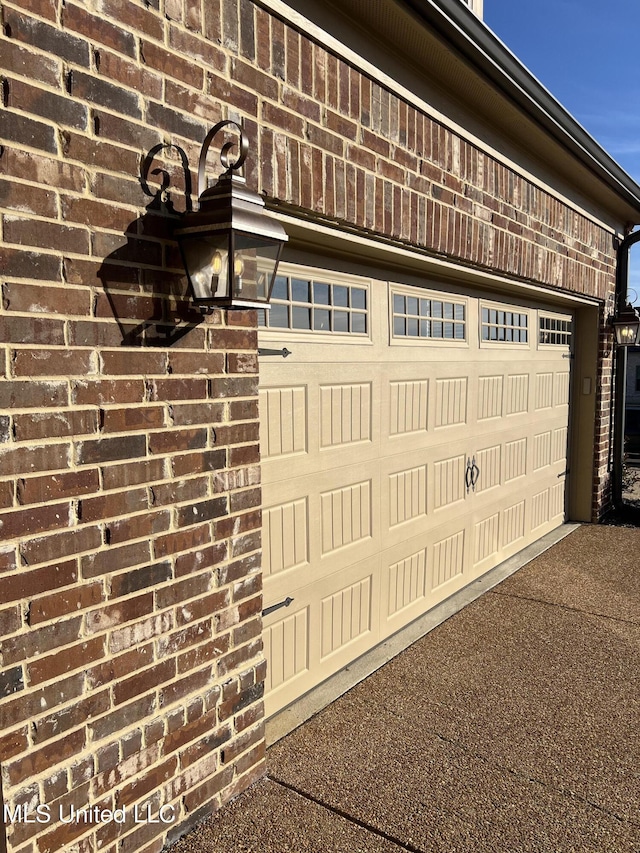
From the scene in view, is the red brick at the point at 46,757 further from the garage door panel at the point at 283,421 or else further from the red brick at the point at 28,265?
the garage door panel at the point at 283,421

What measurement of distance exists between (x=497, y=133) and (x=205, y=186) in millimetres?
2939

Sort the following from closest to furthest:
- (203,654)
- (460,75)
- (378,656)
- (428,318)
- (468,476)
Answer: (203,654) < (460,75) < (378,656) < (428,318) < (468,476)

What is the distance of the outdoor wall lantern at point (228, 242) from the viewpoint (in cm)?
205

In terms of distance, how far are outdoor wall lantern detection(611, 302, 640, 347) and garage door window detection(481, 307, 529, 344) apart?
66.6 inches

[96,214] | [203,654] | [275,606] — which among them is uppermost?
[96,214]

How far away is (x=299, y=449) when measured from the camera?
3.19 m

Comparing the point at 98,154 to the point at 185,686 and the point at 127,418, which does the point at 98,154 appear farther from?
the point at 185,686

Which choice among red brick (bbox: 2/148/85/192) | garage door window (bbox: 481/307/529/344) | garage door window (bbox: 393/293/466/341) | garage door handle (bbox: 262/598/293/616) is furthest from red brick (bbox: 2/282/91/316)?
garage door window (bbox: 481/307/529/344)

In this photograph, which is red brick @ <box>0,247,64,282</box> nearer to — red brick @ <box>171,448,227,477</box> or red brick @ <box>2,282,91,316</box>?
red brick @ <box>2,282,91,316</box>

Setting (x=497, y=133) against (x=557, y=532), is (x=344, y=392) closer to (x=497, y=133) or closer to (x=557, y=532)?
(x=497, y=133)

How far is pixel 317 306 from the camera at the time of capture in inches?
128

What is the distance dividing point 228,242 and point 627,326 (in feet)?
19.1

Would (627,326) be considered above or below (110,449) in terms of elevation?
above

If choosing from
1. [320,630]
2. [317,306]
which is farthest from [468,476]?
[317,306]
